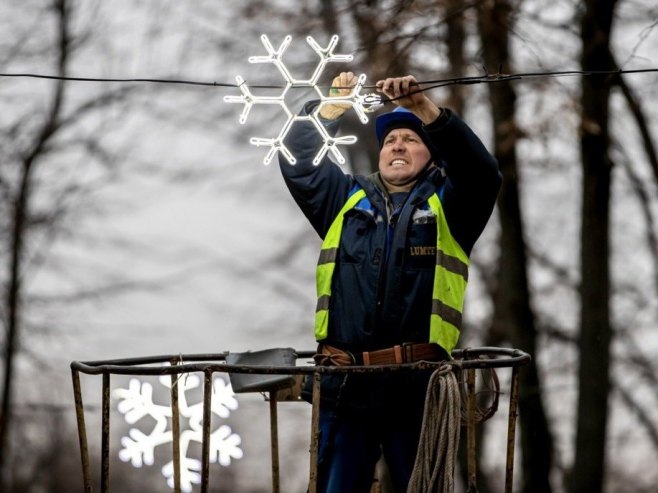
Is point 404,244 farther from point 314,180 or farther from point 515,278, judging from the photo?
point 515,278

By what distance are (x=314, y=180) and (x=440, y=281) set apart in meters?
0.77

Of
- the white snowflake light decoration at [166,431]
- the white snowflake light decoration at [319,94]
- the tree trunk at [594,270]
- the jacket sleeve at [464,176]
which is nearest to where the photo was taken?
the jacket sleeve at [464,176]

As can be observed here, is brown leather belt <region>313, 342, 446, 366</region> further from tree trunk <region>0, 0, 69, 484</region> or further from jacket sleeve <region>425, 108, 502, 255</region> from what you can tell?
tree trunk <region>0, 0, 69, 484</region>

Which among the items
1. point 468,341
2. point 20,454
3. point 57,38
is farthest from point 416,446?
point 20,454

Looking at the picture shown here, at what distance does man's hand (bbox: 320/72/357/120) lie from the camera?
18.8ft

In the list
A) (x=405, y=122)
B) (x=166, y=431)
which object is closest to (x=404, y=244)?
(x=405, y=122)

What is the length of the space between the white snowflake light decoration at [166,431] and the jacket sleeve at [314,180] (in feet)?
2.76

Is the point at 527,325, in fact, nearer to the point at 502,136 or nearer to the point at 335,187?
the point at 502,136

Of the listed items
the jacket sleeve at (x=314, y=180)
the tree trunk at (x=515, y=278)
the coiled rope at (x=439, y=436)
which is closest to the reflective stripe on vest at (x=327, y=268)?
the jacket sleeve at (x=314, y=180)

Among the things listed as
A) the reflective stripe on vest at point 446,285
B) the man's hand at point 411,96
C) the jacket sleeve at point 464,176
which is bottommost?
the reflective stripe on vest at point 446,285

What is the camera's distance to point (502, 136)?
1198 centimetres

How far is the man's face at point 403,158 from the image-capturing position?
221 inches

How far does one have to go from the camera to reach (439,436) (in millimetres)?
5203

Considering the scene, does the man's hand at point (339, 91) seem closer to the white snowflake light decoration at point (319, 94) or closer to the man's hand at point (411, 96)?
the white snowflake light decoration at point (319, 94)
